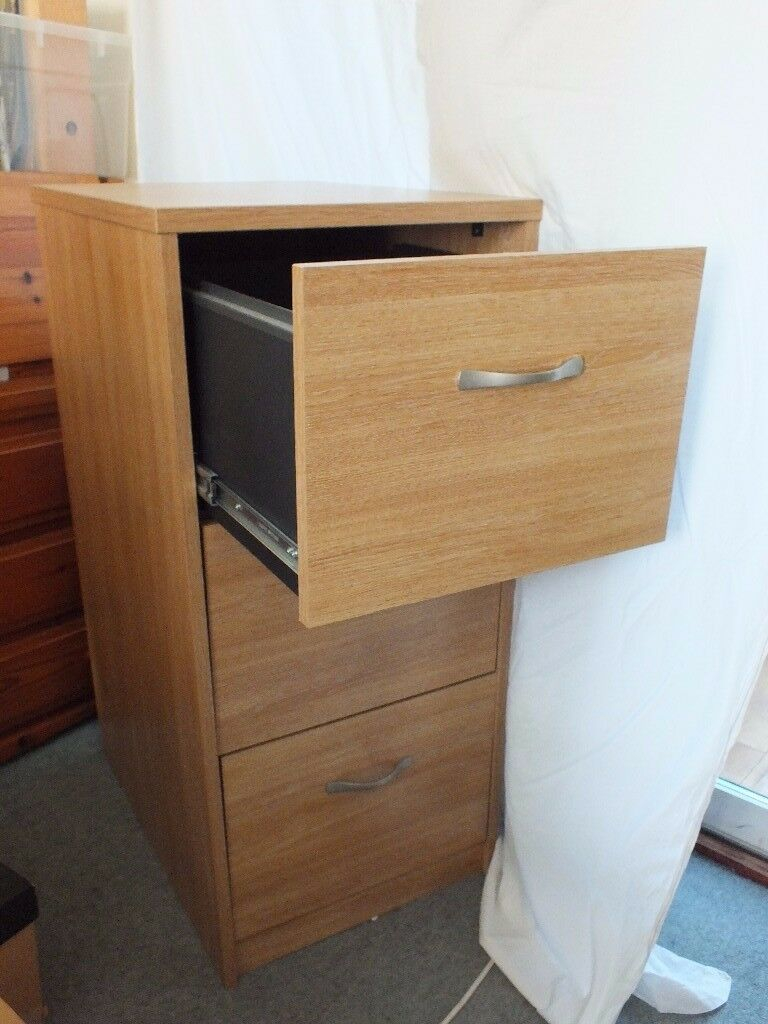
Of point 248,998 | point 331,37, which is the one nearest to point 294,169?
point 331,37

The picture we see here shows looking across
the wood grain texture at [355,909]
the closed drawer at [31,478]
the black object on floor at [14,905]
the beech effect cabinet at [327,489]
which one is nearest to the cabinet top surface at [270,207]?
the beech effect cabinet at [327,489]

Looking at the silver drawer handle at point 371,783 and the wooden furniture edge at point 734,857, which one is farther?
the wooden furniture edge at point 734,857

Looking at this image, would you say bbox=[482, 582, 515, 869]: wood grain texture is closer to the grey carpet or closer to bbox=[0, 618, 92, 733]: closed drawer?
the grey carpet

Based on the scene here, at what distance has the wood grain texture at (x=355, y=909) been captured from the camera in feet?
3.38

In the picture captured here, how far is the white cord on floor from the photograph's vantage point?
0.99 m

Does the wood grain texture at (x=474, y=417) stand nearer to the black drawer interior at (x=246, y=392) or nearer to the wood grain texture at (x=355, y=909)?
the black drawer interior at (x=246, y=392)

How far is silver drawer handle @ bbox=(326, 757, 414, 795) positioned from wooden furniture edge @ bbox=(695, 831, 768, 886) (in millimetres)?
449

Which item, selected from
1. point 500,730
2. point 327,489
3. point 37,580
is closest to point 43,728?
point 37,580

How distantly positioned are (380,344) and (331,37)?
703mm

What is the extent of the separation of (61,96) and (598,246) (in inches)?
30.1

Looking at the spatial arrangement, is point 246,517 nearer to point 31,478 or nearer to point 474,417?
point 474,417

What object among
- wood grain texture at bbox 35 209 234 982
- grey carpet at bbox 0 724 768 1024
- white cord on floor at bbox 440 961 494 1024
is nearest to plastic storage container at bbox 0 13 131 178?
wood grain texture at bbox 35 209 234 982

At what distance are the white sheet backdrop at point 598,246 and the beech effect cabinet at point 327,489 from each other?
0.25 feet

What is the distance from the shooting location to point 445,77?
982 mm
